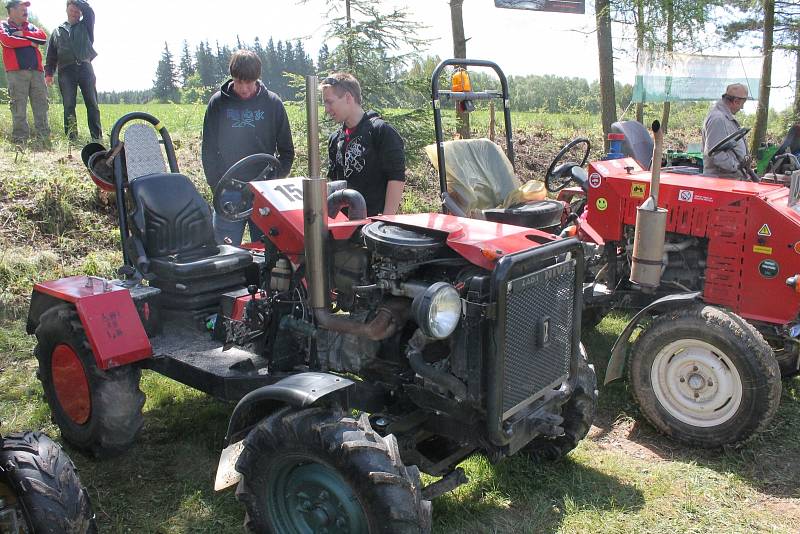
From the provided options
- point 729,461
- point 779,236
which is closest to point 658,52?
point 779,236

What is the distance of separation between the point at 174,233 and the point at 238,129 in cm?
136

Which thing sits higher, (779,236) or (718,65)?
(718,65)

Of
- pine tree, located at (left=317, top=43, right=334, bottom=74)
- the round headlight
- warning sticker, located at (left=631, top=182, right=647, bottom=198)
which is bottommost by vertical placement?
the round headlight

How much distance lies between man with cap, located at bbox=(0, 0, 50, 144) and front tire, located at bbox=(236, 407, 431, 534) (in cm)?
777

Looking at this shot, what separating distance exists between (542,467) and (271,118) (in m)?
3.48

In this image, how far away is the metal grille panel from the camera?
294 centimetres

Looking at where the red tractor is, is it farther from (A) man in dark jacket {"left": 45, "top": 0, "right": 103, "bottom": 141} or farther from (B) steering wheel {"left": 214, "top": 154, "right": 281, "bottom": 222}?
(A) man in dark jacket {"left": 45, "top": 0, "right": 103, "bottom": 141}

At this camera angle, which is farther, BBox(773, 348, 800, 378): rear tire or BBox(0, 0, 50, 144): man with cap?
BBox(0, 0, 50, 144): man with cap

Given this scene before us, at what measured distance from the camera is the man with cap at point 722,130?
5.82 m

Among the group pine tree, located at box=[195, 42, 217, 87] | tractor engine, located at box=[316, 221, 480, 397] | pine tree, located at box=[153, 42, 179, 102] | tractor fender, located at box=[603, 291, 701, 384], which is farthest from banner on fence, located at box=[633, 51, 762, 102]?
pine tree, located at box=[195, 42, 217, 87]

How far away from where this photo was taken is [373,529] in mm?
2662

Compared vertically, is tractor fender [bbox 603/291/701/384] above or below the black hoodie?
below

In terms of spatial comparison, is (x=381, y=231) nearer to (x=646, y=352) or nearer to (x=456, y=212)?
(x=456, y=212)

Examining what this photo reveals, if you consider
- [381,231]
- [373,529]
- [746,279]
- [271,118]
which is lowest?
[373,529]
